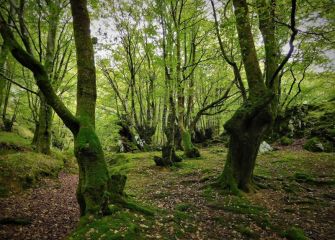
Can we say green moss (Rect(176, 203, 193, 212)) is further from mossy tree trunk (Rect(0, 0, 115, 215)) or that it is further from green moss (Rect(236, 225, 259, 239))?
mossy tree trunk (Rect(0, 0, 115, 215))

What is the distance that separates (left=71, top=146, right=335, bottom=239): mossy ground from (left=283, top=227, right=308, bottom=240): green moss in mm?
25

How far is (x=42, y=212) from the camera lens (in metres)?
8.23

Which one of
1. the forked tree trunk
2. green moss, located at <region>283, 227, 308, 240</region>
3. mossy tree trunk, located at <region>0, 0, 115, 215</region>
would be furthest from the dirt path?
the forked tree trunk

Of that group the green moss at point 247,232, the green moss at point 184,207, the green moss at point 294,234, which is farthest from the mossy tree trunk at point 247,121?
the green moss at point 294,234

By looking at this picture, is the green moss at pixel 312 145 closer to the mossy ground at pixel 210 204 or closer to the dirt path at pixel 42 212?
the mossy ground at pixel 210 204

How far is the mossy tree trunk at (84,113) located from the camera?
255 inches

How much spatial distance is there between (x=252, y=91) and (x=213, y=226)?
18.0 feet

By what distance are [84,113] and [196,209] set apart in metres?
4.87

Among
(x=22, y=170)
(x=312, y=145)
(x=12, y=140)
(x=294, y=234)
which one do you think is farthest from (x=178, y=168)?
(x=12, y=140)

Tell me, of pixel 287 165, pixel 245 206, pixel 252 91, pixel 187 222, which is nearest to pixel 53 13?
pixel 252 91

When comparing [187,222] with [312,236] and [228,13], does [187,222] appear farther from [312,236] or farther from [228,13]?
[228,13]

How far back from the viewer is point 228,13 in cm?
1464

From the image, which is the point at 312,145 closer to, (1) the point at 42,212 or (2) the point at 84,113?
(2) the point at 84,113

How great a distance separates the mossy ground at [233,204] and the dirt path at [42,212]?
1.71 m
